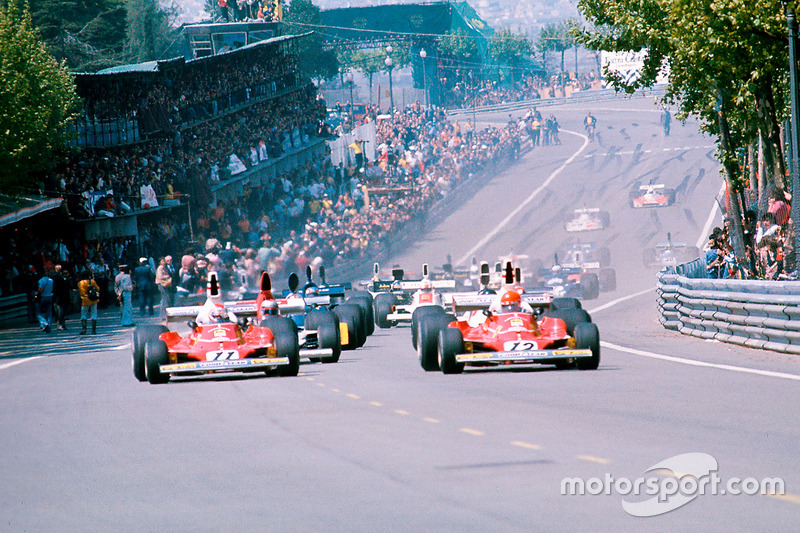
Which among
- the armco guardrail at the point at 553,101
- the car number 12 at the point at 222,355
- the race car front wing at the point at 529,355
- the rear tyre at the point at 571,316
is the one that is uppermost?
the armco guardrail at the point at 553,101

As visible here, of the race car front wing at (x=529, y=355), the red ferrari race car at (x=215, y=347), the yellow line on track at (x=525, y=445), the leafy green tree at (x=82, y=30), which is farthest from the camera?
the leafy green tree at (x=82, y=30)

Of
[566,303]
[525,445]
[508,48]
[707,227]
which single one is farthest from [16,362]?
[508,48]

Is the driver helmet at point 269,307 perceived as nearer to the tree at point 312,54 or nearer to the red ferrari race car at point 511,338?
the red ferrari race car at point 511,338

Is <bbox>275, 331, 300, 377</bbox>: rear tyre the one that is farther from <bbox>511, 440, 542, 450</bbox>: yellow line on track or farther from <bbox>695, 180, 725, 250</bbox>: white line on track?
<bbox>695, 180, 725, 250</bbox>: white line on track

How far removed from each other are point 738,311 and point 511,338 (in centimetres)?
442

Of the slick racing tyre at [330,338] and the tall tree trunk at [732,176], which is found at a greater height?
the tall tree trunk at [732,176]

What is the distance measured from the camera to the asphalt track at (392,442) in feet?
21.1

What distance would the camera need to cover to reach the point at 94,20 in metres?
69.2

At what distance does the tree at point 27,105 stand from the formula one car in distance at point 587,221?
927 inches

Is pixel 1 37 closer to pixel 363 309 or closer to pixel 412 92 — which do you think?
pixel 363 309

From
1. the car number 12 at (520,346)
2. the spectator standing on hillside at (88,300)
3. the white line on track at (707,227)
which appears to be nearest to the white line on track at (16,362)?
the spectator standing on hillside at (88,300)

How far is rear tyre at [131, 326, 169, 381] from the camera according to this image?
1391cm

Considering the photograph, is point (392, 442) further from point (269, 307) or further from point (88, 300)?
point (88, 300)

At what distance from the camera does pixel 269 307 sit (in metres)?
15.6
